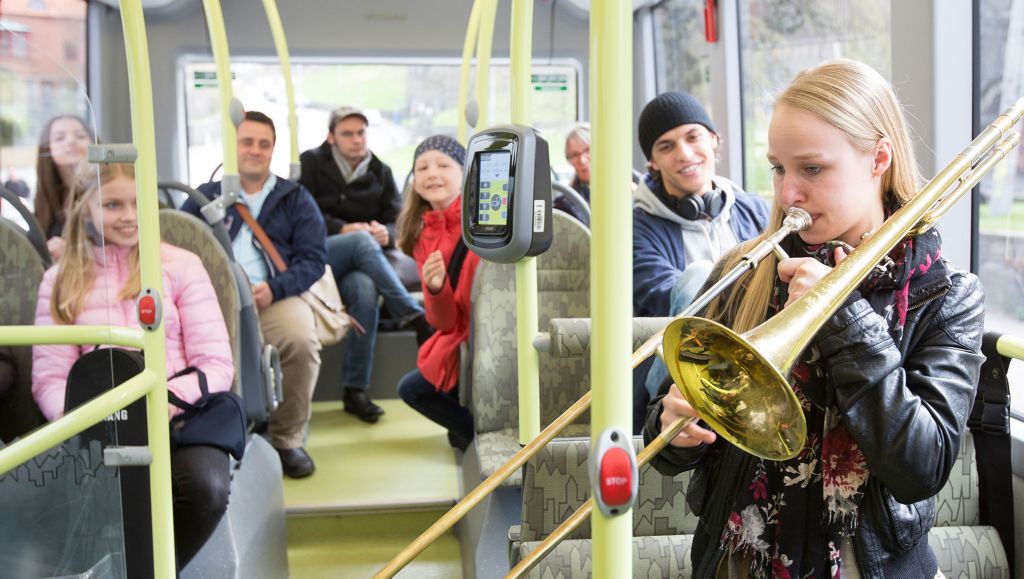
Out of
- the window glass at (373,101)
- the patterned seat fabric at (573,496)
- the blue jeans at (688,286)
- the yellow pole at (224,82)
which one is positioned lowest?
the patterned seat fabric at (573,496)

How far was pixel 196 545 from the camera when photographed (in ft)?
9.09

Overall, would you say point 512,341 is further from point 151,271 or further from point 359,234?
point 359,234

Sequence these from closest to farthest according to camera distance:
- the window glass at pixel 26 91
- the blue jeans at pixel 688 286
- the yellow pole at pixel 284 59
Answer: the window glass at pixel 26 91, the blue jeans at pixel 688 286, the yellow pole at pixel 284 59

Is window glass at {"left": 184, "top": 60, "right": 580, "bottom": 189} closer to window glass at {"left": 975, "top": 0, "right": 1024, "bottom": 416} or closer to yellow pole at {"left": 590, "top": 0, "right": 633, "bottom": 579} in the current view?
window glass at {"left": 975, "top": 0, "right": 1024, "bottom": 416}

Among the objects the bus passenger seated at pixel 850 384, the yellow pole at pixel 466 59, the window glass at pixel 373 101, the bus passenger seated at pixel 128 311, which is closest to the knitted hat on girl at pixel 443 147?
the yellow pole at pixel 466 59

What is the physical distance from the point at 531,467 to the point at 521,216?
1.88 feet

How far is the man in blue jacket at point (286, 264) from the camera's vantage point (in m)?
4.25

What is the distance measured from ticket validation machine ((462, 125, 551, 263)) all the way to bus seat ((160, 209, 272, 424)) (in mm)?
1642

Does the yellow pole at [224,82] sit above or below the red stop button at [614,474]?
above

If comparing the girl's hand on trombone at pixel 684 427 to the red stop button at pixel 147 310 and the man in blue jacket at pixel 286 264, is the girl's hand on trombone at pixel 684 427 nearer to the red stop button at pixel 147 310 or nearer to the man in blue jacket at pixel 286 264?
the red stop button at pixel 147 310

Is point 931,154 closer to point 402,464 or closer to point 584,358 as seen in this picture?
point 584,358

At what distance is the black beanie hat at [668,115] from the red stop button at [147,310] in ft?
5.78

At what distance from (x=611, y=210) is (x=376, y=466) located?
133 inches

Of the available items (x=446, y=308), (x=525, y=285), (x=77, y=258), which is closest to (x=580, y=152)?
(x=446, y=308)
